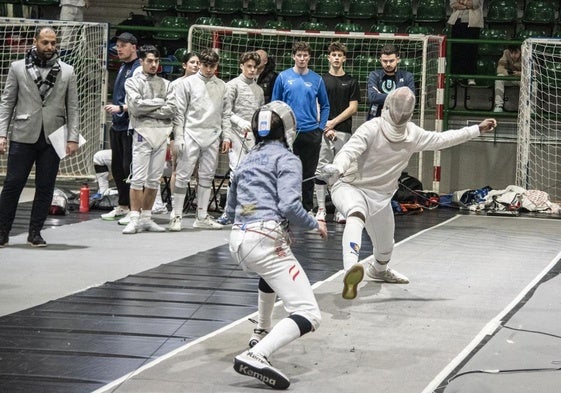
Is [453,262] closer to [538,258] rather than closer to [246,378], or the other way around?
[538,258]

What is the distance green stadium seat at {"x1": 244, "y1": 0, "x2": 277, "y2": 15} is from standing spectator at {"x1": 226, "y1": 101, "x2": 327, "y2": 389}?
11570 millimetres

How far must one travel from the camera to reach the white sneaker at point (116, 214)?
35.9 feet

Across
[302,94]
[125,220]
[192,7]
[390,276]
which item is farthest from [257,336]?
[192,7]

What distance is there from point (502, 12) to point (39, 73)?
937 centimetres

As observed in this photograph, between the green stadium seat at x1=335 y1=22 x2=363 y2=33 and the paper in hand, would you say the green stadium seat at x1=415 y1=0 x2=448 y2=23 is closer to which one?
the green stadium seat at x1=335 y1=22 x2=363 y2=33

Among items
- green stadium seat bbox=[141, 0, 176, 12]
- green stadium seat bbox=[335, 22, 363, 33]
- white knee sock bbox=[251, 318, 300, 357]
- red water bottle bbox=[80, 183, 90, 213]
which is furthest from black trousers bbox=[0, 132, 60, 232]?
green stadium seat bbox=[141, 0, 176, 12]

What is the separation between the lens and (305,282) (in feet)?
16.8

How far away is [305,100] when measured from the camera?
10.6 m

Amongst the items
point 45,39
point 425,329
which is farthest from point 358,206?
point 45,39

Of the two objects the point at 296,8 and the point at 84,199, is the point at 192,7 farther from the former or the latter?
the point at 84,199

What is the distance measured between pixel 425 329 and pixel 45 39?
14.4ft

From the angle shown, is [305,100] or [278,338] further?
[305,100]

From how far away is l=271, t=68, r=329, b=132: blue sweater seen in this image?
10.6m

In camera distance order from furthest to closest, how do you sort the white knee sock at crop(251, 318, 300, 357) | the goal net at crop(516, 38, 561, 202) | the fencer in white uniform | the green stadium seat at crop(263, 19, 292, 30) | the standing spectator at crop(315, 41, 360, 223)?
the green stadium seat at crop(263, 19, 292, 30) → the goal net at crop(516, 38, 561, 202) → the standing spectator at crop(315, 41, 360, 223) → the fencer in white uniform → the white knee sock at crop(251, 318, 300, 357)
